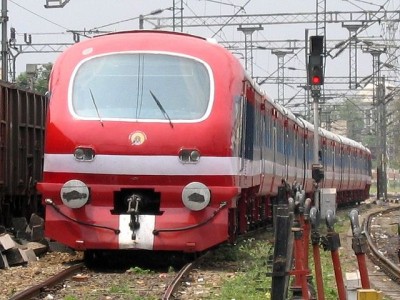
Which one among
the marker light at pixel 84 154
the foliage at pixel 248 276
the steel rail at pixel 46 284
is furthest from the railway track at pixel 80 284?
the marker light at pixel 84 154

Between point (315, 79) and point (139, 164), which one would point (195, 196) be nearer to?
point (139, 164)

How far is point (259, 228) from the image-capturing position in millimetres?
23969

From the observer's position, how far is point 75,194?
44.8 feet

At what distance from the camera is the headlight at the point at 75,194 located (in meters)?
13.6

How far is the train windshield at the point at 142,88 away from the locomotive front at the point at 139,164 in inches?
0.5

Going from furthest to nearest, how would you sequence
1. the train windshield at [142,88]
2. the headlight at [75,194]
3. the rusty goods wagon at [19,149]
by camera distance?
the rusty goods wagon at [19,149]
the train windshield at [142,88]
the headlight at [75,194]

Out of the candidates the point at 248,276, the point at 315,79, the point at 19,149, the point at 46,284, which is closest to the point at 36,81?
the point at 315,79

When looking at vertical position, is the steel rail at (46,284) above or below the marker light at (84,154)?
below

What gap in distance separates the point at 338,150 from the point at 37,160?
23.2m

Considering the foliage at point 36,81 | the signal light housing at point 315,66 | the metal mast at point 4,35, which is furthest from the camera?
the foliage at point 36,81

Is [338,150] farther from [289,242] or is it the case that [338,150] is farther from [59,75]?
[289,242]

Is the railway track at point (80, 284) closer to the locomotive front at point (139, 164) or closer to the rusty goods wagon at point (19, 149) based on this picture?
the locomotive front at point (139, 164)

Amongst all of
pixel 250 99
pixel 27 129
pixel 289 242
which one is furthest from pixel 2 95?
pixel 289 242

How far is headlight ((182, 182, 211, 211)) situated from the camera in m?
13.7
